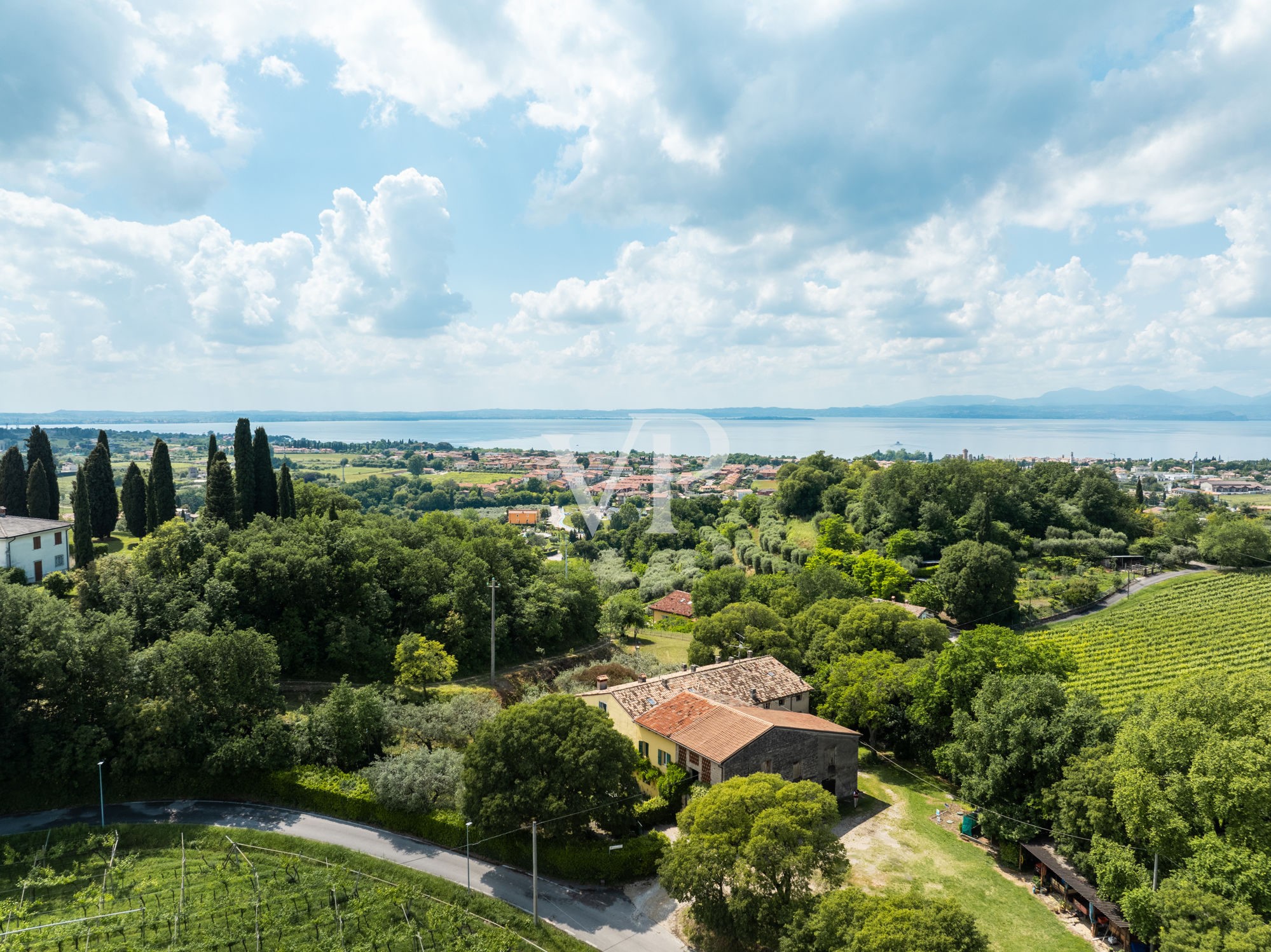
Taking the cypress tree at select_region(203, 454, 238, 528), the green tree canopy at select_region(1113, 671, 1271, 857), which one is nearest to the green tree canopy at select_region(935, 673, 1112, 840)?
the green tree canopy at select_region(1113, 671, 1271, 857)

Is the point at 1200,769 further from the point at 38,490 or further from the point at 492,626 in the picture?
the point at 38,490

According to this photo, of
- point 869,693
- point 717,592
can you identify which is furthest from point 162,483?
point 869,693

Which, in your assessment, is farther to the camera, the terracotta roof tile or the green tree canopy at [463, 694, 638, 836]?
the terracotta roof tile

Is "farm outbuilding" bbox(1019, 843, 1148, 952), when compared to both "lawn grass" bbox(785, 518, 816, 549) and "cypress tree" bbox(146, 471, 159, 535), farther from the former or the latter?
"cypress tree" bbox(146, 471, 159, 535)

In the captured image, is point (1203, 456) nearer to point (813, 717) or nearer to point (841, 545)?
point (841, 545)

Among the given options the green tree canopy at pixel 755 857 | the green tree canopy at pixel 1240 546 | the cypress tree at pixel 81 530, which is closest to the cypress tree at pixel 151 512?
the cypress tree at pixel 81 530

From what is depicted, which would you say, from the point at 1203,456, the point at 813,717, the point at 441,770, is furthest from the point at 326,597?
the point at 1203,456

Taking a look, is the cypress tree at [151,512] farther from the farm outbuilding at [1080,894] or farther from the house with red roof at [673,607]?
the farm outbuilding at [1080,894]
